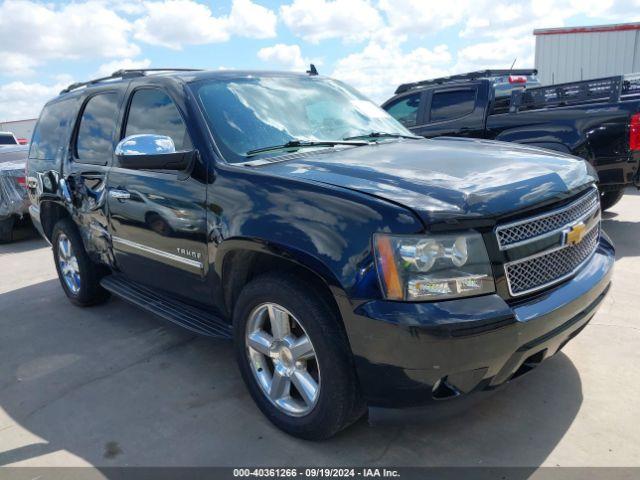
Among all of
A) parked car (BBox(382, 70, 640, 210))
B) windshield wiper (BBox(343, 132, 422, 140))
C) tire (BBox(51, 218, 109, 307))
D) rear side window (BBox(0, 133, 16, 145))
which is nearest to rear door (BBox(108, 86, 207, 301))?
tire (BBox(51, 218, 109, 307))

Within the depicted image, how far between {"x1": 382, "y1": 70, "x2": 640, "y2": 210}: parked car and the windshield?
3.08 m

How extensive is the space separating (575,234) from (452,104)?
5.35 metres

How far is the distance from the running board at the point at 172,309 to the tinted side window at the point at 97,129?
3.18 ft


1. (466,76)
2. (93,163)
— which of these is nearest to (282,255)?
(93,163)

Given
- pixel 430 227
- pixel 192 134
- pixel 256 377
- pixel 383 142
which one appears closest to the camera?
pixel 430 227

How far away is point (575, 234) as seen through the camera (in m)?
2.68

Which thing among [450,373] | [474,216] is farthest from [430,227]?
[450,373]

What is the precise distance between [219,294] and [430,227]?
57.2 inches

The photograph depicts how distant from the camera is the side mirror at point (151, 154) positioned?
307cm

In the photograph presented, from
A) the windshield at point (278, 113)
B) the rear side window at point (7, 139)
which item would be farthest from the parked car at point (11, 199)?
the rear side window at point (7, 139)

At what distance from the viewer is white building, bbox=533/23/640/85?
52.3 feet

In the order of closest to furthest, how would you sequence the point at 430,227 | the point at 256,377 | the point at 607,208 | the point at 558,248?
the point at 430,227, the point at 558,248, the point at 256,377, the point at 607,208

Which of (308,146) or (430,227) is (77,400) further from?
(430,227)

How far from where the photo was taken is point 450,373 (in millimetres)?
2275
